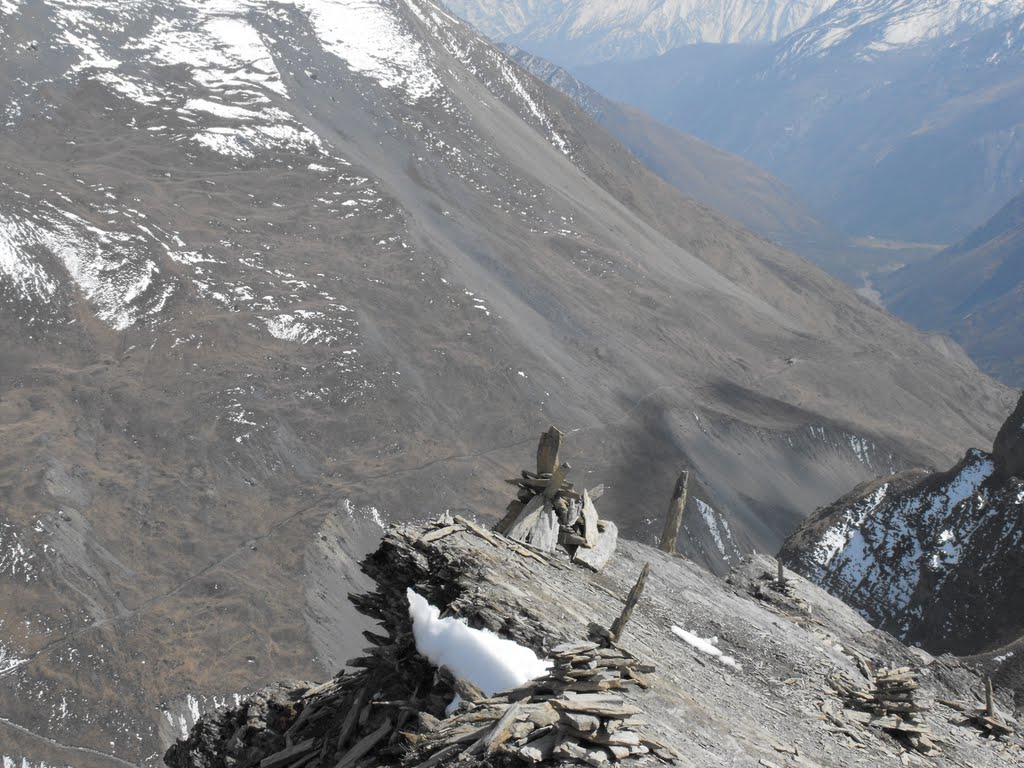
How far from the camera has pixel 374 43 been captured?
72.9m

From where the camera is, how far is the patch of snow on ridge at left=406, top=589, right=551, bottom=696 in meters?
8.58

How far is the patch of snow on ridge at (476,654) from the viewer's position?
8578 mm

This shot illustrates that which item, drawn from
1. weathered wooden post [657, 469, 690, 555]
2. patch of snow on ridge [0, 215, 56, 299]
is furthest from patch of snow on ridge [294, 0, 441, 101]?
weathered wooden post [657, 469, 690, 555]

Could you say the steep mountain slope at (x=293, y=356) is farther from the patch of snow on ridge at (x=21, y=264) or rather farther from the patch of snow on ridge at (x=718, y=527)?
the patch of snow on ridge at (x=718, y=527)

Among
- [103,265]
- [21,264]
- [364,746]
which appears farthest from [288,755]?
[103,265]

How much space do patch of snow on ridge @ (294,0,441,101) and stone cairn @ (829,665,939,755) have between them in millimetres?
63761

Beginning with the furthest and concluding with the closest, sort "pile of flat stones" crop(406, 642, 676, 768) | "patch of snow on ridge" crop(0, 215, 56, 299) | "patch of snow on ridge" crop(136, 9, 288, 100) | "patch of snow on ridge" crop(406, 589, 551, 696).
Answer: "patch of snow on ridge" crop(136, 9, 288, 100), "patch of snow on ridge" crop(0, 215, 56, 299), "patch of snow on ridge" crop(406, 589, 551, 696), "pile of flat stones" crop(406, 642, 676, 768)

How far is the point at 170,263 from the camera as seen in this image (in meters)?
46.2

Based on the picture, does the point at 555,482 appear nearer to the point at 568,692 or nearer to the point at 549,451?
the point at 549,451

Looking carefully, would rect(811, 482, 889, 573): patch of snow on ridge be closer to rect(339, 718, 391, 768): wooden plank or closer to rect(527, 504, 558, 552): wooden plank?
rect(527, 504, 558, 552): wooden plank

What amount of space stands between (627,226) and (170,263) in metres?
41.1

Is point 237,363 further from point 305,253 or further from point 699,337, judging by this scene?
point 699,337

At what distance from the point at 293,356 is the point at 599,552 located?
1329 inches

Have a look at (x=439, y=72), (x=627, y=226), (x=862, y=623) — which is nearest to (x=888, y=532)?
(x=862, y=623)
